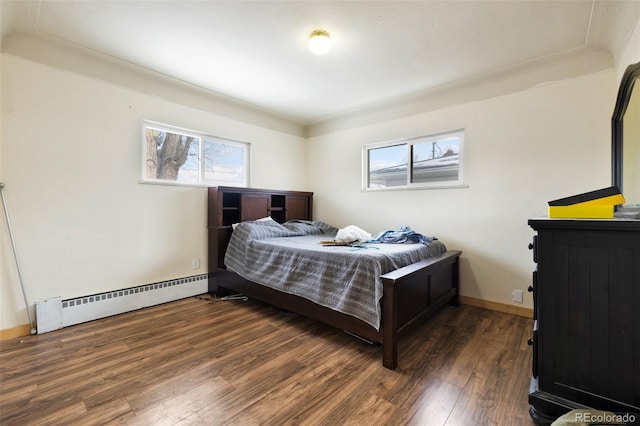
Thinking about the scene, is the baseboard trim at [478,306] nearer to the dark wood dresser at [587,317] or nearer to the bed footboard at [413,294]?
the bed footboard at [413,294]

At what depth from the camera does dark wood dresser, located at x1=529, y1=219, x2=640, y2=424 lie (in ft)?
3.80

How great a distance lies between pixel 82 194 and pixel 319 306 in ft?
7.95

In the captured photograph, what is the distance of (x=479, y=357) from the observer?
1977mm

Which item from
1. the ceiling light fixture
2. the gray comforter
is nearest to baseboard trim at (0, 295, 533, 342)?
the gray comforter

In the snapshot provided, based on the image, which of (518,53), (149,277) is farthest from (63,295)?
(518,53)

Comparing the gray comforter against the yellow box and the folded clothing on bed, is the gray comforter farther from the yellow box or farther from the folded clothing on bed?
the yellow box

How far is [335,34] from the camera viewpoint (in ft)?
7.38

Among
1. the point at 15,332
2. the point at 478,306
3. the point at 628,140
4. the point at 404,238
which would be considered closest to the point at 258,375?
the point at 404,238

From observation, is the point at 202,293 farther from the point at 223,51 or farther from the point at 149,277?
the point at 223,51

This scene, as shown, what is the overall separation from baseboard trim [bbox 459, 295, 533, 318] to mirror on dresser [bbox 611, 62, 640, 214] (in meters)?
1.37

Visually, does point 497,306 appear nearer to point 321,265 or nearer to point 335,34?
point 321,265

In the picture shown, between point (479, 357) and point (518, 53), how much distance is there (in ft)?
8.62

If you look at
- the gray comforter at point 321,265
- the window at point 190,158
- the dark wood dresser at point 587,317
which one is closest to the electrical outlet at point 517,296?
the gray comforter at point 321,265

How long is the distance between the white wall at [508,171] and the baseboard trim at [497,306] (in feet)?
0.15
